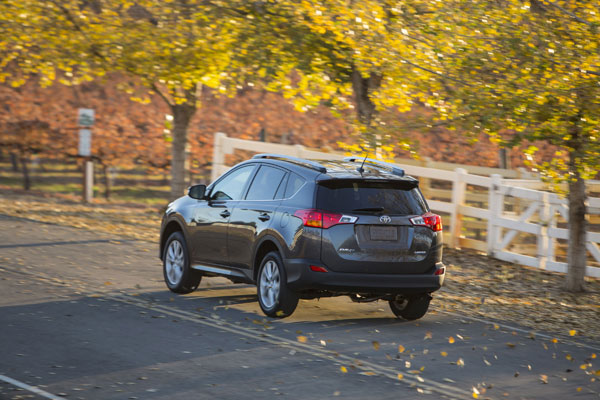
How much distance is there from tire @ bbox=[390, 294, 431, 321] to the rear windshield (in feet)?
3.33

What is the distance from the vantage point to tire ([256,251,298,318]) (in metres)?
10.5

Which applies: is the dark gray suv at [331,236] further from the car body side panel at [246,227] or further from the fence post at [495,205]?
the fence post at [495,205]

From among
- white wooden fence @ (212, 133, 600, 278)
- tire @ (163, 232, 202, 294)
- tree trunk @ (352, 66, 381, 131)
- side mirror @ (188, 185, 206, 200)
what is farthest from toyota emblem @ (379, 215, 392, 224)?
tree trunk @ (352, 66, 381, 131)

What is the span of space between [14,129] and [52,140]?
108 cm

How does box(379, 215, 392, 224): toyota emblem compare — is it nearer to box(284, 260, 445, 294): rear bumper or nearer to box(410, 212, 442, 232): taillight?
box(410, 212, 442, 232): taillight

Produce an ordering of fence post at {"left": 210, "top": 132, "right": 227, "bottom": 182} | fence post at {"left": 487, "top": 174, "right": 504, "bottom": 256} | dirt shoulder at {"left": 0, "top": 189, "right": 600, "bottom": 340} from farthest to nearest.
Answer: fence post at {"left": 210, "top": 132, "right": 227, "bottom": 182}
fence post at {"left": 487, "top": 174, "right": 504, "bottom": 256}
dirt shoulder at {"left": 0, "top": 189, "right": 600, "bottom": 340}

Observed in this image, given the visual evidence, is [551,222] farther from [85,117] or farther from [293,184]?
[85,117]

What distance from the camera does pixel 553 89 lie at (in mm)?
12312

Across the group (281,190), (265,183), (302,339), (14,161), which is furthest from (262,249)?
(14,161)

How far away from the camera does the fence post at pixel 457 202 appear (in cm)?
1797

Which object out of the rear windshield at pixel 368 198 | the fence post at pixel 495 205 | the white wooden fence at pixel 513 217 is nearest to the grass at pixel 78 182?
the white wooden fence at pixel 513 217

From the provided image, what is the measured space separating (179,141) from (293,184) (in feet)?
42.5

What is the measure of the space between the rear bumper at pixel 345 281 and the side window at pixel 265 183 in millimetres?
1041

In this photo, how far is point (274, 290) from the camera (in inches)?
422
